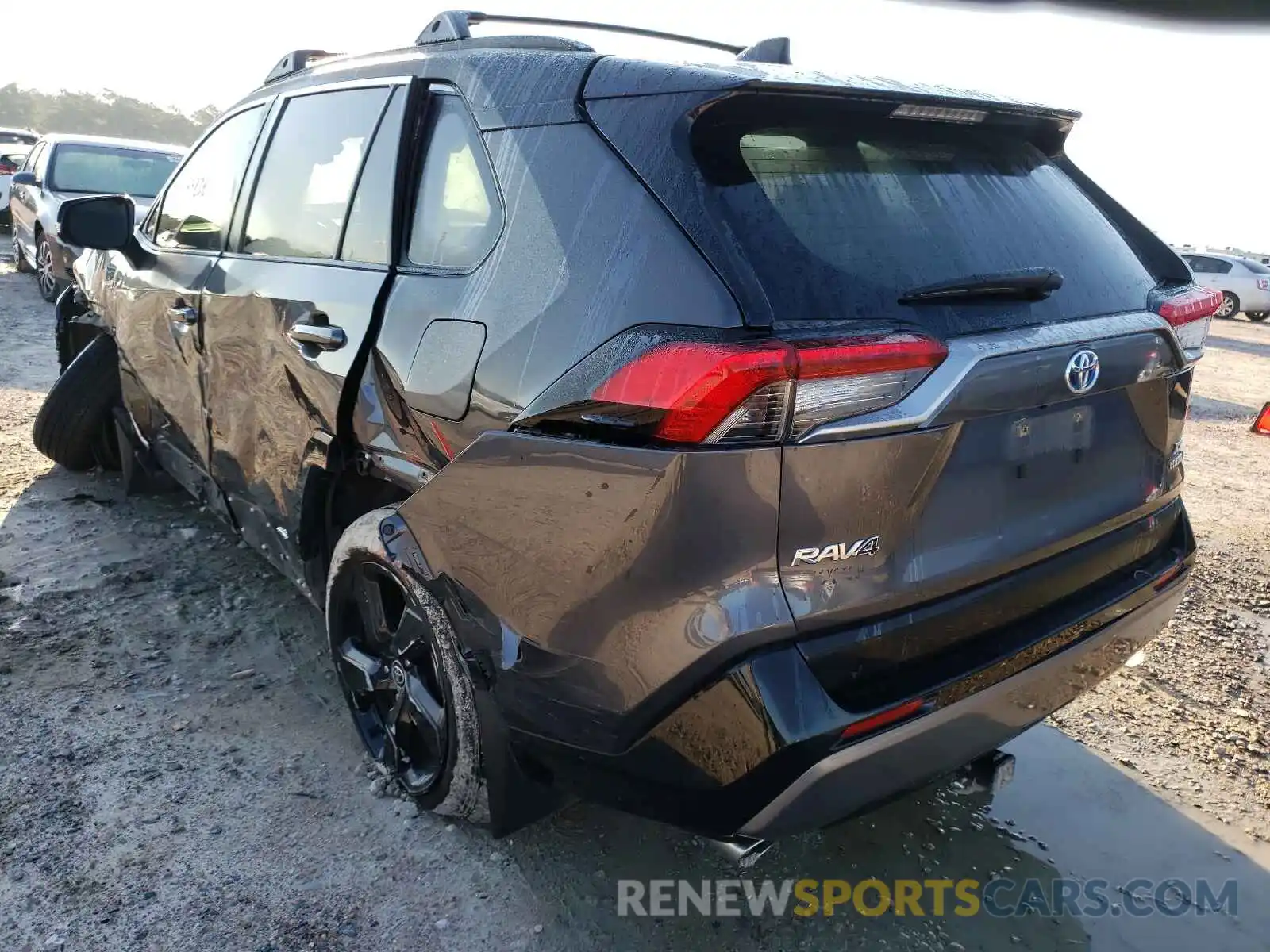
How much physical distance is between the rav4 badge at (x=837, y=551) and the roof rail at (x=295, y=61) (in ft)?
8.21

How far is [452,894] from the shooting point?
221cm

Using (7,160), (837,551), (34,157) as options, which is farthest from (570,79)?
(7,160)

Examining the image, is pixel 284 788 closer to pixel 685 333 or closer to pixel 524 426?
pixel 524 426

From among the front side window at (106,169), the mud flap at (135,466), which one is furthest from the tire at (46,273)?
the mud flap at (135,466)

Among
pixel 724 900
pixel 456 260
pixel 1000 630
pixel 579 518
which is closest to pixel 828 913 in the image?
pixel 724 900

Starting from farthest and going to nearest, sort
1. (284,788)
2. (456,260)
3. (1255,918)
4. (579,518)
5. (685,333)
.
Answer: (284,788) → (1255,918) → (456,260) → (579,518) → (685,333)

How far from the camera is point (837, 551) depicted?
5.31ft

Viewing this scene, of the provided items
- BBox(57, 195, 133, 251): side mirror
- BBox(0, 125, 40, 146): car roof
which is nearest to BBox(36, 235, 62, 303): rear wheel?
BBox(57, 195, 133, 251): side mirror

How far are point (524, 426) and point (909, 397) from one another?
705 millimetres

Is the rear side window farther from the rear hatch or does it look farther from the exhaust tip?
the exhaust tip

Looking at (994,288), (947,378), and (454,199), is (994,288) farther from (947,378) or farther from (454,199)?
(454,199)

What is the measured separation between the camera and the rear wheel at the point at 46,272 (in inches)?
377

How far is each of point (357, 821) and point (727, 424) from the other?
1.60 metres

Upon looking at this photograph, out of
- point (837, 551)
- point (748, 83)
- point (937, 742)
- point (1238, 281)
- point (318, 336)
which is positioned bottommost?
point (1238, 281)
